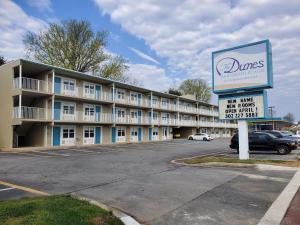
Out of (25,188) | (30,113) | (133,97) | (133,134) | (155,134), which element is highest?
(133,97)

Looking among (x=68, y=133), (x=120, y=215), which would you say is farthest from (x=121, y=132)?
(x=120, y=215)

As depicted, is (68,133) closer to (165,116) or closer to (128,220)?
(165,116)

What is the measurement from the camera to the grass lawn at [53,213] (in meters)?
5.16

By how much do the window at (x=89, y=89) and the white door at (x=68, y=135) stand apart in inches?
180

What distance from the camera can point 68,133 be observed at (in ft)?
98.6

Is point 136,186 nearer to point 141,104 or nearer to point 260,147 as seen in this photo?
point 260,147

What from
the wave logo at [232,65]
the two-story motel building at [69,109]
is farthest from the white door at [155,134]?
the wave logo at [232,65]

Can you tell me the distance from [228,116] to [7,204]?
549 inches

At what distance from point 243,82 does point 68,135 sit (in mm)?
20096

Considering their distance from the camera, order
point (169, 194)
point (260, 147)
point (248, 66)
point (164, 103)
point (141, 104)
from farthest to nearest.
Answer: point (164, 103) → point (141, 104) → point (260, 147) → point (248, 66) → point (169, 194)

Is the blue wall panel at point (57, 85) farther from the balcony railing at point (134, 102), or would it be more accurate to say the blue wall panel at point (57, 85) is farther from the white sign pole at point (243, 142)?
the white sign pole at point (243, 142)

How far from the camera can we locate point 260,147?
22.7 metres

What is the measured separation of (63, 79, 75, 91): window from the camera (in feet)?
97.5

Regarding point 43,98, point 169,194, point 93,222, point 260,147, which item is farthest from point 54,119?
point 93,222
